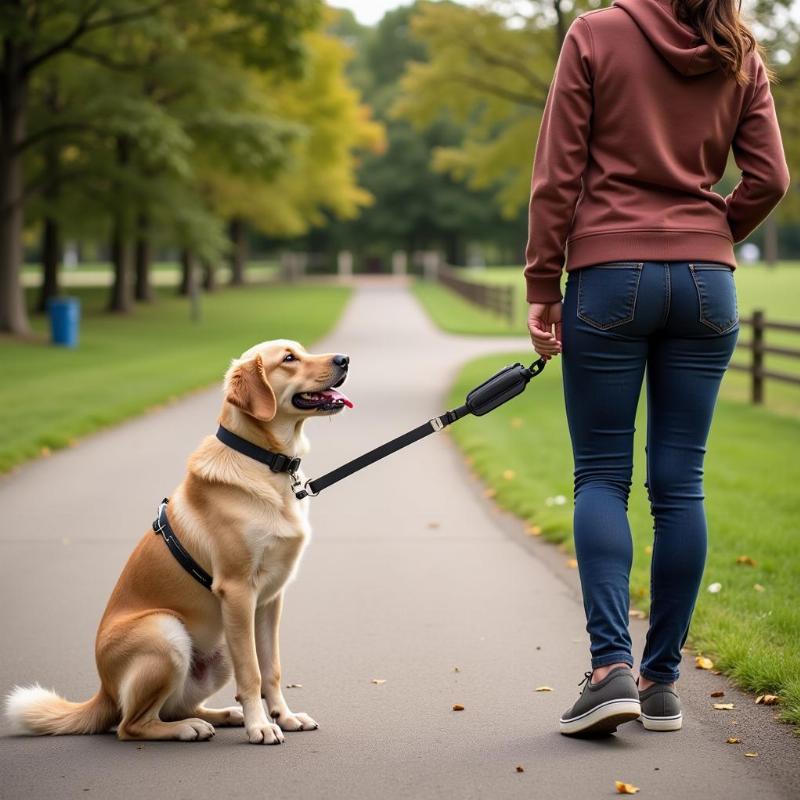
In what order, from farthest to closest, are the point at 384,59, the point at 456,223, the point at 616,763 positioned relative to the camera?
the point at 384,59 < the point at 456,223 < the point at 616,763

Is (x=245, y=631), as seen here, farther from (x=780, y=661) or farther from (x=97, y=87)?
(x=97, y=87)

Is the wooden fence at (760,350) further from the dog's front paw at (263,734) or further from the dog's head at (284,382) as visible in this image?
the dog's front paw at (263,734)

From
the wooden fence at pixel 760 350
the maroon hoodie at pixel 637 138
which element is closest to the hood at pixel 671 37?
the maroon hoodie at pixel 637 138

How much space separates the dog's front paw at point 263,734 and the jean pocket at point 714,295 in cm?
194

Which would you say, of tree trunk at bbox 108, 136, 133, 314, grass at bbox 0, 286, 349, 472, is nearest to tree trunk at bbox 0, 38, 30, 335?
grass at bbox 0, 286, 349, 472

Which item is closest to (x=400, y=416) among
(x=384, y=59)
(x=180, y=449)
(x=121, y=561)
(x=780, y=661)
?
(x=180, y=449)

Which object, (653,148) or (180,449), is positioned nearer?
(653,148)

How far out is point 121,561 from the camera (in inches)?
271

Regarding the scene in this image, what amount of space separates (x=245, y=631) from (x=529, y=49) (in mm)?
16721

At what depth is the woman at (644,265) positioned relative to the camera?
3.71m

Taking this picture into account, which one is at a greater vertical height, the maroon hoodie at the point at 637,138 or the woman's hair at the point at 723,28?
the woman's hair at the point at 723,28

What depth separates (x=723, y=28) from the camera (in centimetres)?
367

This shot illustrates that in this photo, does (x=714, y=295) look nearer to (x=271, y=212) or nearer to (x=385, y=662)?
(x=385, y=662)

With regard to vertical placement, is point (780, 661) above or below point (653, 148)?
below
